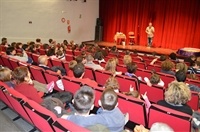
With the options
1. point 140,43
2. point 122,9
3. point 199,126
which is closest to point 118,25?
point 122,9

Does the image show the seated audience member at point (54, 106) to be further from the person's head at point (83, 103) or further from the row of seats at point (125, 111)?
the person's head at point (83, 103)

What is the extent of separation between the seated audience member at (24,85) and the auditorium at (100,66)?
0.01 meters

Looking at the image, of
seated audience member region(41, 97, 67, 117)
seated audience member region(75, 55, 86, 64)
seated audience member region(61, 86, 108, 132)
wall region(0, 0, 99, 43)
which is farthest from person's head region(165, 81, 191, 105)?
wall region(0, 0, 99, 43)

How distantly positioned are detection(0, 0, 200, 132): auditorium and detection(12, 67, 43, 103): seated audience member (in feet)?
0.04

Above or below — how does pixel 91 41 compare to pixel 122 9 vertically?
below

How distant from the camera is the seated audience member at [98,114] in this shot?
70.8 inches

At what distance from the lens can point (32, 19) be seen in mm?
10273

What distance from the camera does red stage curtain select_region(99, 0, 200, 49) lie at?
421 inches

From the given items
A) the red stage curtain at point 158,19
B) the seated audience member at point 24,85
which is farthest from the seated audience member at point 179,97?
the red stage curtain at point 158,19

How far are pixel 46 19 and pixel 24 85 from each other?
8819 millimetres

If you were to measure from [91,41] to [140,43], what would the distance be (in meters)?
3.12

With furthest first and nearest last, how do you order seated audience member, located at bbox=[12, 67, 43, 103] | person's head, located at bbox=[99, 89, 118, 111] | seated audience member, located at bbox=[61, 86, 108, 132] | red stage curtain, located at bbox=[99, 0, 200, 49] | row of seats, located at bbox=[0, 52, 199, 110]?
red stage curtain, located at bbox=[99, 0, 200, 49] → row of seats, located at bbox=[0, 52, 199, 110] → seated audience member, located at bbox=[12, 67, 43, 103] → person's head, located at bbox=[99, 89, 118, 111] → seated audience member, located at bbox=[61, 86, 108, 132]

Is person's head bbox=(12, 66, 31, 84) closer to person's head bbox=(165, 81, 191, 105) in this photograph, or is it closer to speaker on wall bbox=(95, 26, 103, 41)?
person's head bbox=(165, 81, 191, 105)

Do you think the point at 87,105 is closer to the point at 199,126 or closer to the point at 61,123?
the point at 61,123
